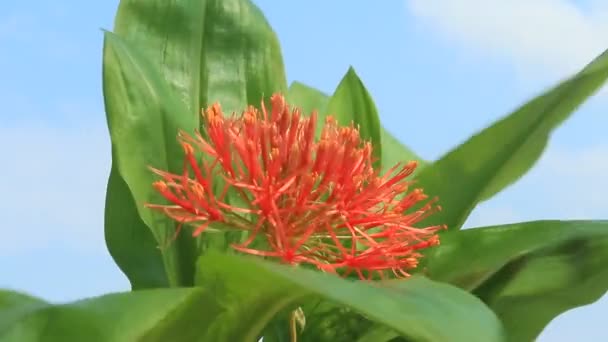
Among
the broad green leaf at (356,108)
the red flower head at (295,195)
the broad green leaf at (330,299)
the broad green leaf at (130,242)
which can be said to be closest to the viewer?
the broad green leaf at (330,299)

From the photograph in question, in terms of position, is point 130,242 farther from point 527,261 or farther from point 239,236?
point 527,261

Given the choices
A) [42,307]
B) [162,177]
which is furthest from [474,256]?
[42,307]

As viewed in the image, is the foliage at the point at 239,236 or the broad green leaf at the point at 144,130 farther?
the broad green leaf at the point at 144,130

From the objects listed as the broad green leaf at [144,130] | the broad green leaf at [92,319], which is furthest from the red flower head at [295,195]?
the broad green leaf at [92,319]

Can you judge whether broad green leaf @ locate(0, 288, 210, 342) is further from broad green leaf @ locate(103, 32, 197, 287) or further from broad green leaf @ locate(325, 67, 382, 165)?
broad green leaf @ locate(325, 67, 382, 165)

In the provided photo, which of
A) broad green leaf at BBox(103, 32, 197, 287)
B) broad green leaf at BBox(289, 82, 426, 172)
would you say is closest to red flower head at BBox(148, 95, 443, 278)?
broad green leaf at BBox(103, 32, 197, 287)

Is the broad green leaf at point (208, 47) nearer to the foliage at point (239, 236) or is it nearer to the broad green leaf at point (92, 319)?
the foliage at point (239, 236)

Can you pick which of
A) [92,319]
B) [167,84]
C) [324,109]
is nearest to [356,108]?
[324,109]

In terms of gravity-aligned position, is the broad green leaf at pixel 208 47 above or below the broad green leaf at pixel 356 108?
above
